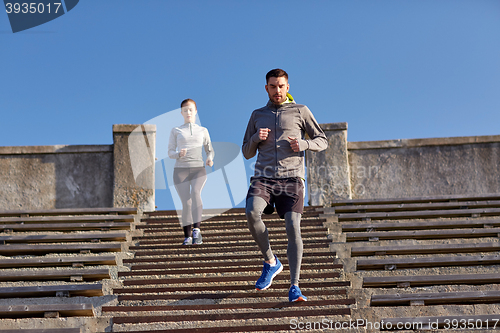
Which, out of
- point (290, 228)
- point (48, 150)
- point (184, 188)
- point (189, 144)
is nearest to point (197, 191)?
point (184, 188)

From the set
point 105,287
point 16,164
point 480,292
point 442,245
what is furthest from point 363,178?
point 16,164

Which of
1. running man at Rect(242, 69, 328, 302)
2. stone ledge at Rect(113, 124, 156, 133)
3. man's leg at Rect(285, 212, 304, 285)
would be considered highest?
stone ledge at Rect(113, 124, 156, 133)

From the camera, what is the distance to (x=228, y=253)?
5.06 metres

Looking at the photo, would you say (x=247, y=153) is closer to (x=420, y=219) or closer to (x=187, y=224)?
(x=187, y=224)

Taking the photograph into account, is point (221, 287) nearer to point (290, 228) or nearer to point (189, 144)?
point (290, 228)

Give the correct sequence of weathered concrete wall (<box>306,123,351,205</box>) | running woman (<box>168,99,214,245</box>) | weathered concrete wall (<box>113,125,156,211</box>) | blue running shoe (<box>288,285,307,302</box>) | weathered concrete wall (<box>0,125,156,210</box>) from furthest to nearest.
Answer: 1. weathered concrete wall (<box>0,125,156,210</box>)
2. weathered concrete wall (<box>306,123,351,205</box>)
3. weathered concrete wall (<box>113,125,156,211</box>)
4. running woman (<box>168,99,214,245</box>)
5. blue running shoe (<box>288,285,307,302</box>)

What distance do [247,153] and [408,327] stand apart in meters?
1.70

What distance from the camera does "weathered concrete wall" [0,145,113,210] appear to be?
310 inches

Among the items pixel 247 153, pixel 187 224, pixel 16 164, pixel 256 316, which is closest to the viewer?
pixel 256 316

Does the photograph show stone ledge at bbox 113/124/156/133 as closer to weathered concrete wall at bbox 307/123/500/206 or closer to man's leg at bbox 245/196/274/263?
weathered concrete wall at bbox 307/123/500/206

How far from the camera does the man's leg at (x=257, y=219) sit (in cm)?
354

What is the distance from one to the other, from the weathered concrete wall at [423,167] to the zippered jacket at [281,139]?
4.13m

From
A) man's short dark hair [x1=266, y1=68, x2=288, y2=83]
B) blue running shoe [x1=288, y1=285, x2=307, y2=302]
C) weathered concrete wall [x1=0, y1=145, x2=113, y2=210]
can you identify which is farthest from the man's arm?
weathered concrete wall [x1=0, y1=145, x2=113, y2=210]

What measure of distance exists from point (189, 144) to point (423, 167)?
4298 millimetres
